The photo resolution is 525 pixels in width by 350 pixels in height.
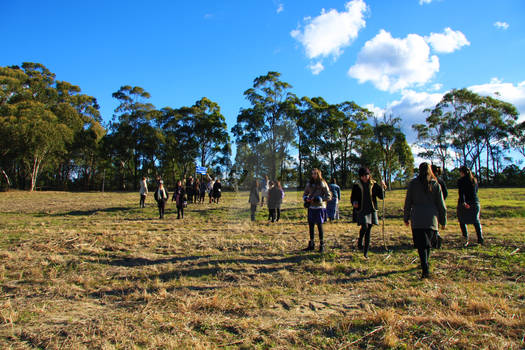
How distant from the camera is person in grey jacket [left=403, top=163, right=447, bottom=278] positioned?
4691mm

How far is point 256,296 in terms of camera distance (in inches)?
159

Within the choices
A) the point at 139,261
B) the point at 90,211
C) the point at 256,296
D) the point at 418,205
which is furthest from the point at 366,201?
the point at 90,211

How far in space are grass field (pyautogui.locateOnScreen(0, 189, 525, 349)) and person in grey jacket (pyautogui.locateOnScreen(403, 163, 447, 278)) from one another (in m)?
0.50

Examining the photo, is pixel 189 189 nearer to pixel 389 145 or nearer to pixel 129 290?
pixel 129 290

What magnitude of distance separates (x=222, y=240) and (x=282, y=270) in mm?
3070

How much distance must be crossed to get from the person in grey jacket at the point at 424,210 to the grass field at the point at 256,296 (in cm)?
50

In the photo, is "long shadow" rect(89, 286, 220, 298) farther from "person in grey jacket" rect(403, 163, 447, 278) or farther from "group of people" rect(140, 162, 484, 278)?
"person in grey jacket" rect(403, 163, 447, 278)

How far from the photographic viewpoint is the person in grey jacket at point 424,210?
469cm

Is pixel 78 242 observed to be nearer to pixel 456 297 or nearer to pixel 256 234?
pixel 256 234

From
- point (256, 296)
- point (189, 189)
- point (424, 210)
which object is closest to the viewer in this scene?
point (256, 296)

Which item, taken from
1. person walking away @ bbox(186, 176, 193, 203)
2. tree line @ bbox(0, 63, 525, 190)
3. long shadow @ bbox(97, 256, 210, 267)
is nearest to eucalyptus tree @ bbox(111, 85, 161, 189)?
tree line @ bbox(0, 63, 525, 190)

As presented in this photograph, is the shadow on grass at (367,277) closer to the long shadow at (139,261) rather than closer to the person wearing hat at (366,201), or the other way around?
the person wearing hat at (366,201)

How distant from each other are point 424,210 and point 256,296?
2.90 metres

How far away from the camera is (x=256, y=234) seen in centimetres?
906
